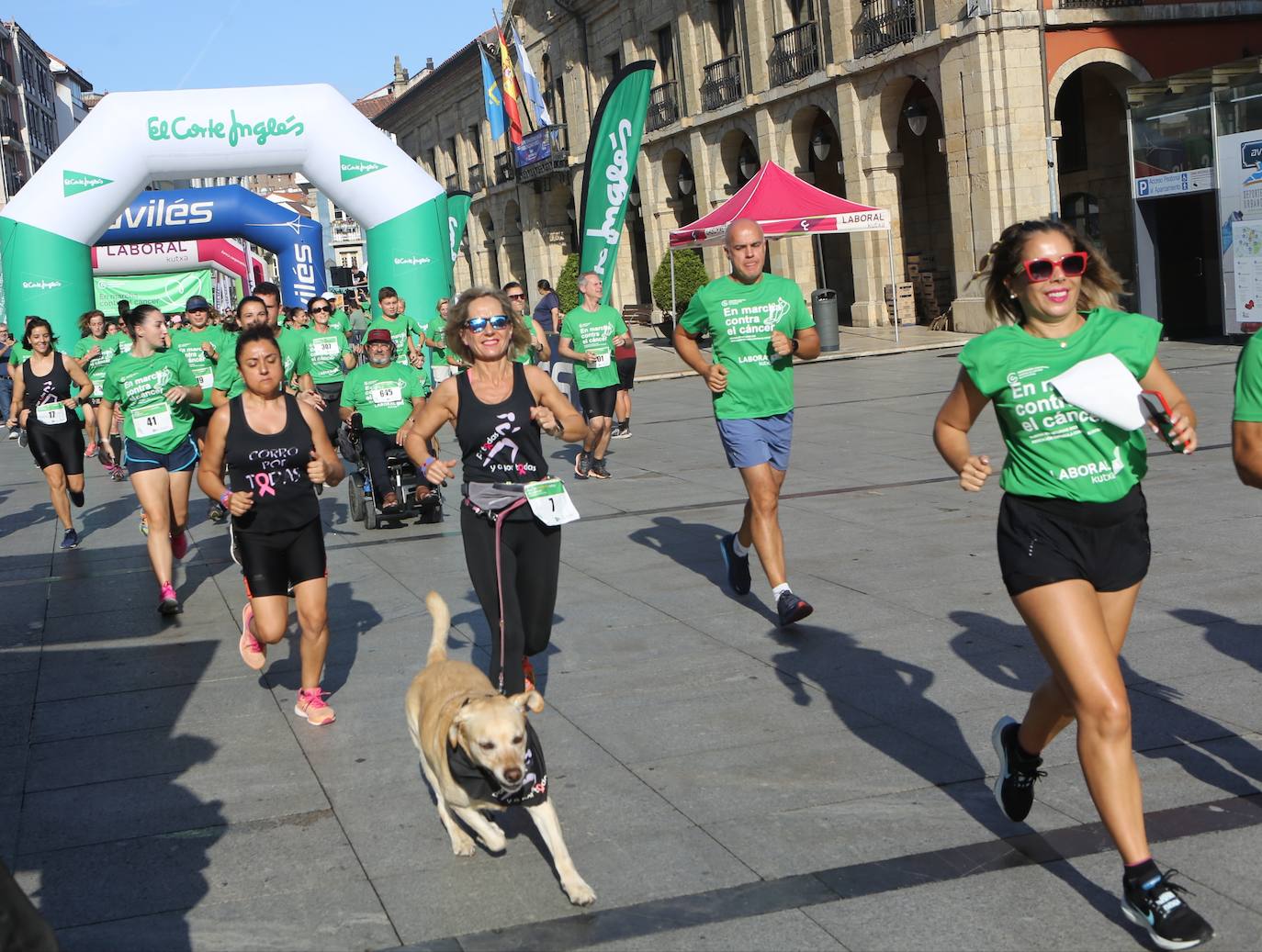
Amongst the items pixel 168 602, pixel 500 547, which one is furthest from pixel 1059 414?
pixel 168 602

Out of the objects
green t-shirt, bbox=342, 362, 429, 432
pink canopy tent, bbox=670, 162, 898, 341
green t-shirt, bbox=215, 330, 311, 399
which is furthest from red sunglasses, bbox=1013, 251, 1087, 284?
pink canopy tent, bbox=670, 162, 898, 341

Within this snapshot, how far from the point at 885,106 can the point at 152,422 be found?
22809 millimetres

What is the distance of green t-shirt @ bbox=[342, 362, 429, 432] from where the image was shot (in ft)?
37.2

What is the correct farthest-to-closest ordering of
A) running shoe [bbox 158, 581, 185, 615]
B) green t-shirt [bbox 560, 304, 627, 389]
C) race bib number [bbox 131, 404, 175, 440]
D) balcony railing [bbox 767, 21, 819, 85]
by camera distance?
balcony railing [bbox 767, 21, 819, 85]
green t-shirt [bbox 560, 304, 627, 389]
race bib number [bbox 131, 404, 175, 440]
running shoe [bbox 158, 581, 185, 615]

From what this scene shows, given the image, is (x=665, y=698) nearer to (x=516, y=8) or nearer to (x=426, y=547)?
(x=426, y=547)

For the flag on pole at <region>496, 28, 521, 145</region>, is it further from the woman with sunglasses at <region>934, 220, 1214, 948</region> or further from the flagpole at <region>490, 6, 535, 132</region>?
the woman with sunglasses at <region>934, 220, 1214, 948</region>

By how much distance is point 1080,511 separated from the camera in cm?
382

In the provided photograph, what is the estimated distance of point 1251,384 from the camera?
385cm

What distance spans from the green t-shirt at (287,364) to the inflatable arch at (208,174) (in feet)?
30.1

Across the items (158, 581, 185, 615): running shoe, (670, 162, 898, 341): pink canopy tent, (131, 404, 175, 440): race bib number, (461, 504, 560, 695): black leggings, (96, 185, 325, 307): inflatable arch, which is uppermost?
(96, 185, 325, 307): inflatable arch

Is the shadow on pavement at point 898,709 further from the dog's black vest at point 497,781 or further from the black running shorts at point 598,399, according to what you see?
the black running shorts at point 598,399

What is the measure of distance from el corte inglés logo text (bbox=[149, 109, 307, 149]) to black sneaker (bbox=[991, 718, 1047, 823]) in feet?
63.2

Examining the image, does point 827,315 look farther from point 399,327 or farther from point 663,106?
point 663,106

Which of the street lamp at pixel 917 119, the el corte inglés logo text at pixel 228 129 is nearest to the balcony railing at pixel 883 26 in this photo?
the street lamp at pixel 917 119
